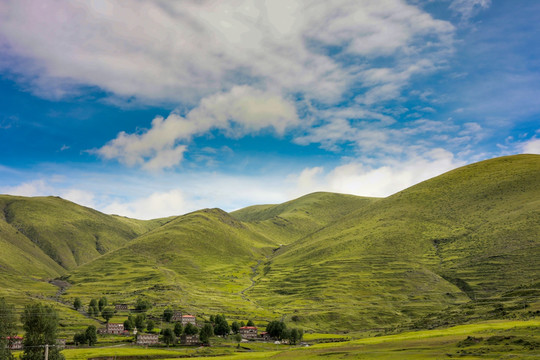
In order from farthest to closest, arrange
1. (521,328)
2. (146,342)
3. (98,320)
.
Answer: (98,320) → (146,342) → (521,328)

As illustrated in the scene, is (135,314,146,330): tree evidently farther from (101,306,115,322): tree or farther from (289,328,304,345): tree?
(289,328,304,345): tree

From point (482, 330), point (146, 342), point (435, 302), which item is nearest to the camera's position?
point (482, 330)

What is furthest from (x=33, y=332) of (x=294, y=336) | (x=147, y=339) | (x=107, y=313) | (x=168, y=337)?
(x=107, y=313)

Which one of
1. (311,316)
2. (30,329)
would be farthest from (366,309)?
(30,329)

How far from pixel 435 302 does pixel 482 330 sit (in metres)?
114

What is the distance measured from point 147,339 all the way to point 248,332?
37914 millimetres

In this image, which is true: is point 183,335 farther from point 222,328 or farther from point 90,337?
point 90,337

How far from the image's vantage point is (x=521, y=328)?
80.8 m

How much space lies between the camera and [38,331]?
91375 mm

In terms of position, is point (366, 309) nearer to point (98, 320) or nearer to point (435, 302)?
point (435, 302)

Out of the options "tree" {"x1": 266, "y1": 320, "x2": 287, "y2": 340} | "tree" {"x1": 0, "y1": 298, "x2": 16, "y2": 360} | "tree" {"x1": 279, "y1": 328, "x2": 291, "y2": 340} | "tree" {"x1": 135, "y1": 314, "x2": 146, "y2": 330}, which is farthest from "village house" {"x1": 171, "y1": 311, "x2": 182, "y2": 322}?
"tree" {"x1": 0, "y1": 298, "x2": 16, "y2": 360}

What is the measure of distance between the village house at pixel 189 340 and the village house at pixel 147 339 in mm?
8816

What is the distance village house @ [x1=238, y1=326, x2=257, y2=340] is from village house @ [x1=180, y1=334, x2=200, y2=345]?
1935cm

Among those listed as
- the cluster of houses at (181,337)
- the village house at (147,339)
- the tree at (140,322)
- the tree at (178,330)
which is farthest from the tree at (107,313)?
the tree at (178,330)
